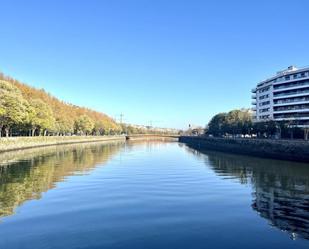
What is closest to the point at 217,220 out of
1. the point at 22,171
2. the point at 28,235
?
the point at 28,235

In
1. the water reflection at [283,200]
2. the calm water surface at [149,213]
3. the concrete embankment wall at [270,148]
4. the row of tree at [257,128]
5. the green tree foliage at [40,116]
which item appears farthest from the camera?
the row of tree at [257,128]

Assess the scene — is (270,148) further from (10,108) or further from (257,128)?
(10,108)

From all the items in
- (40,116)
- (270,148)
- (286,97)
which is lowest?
(270,148)

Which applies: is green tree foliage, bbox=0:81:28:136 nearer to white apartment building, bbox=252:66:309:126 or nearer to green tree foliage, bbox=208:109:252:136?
green tree foliage, bbox=208:109:252:136

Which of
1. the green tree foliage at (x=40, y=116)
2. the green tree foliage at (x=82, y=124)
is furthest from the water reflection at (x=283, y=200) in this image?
the green tree foliage at (x=82, y=124)

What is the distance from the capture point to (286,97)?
4946 inches

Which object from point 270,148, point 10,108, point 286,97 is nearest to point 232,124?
point 286,97

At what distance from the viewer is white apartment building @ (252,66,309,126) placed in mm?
118000

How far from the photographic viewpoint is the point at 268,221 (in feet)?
65.9

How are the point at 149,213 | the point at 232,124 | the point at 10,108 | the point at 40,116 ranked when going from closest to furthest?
the point at 149,213 → the point at 10,108 → the point at 40,116 → the point at 232,124

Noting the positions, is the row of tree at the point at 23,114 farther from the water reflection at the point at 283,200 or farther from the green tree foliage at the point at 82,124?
the water reflection at the point at 283,200

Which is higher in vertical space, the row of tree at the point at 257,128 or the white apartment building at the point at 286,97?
the white apartment building at the point at 286,97

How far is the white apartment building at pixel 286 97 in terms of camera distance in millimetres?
118000

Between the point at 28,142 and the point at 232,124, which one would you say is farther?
the point at 232,124
